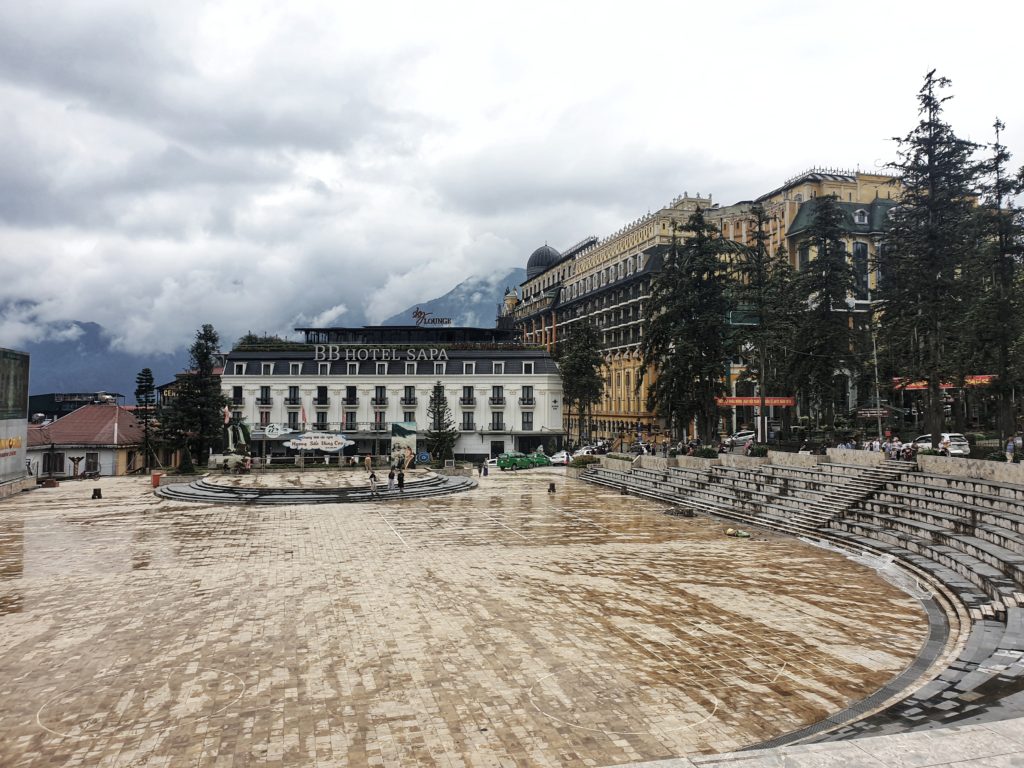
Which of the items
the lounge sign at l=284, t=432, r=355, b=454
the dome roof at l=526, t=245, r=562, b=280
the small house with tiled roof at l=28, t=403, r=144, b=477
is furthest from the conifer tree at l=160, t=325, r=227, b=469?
the dome roof at l=526, t=245, r=562, b=280

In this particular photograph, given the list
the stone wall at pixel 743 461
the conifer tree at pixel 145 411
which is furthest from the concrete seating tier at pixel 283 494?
the stone wall at pixel 743 461

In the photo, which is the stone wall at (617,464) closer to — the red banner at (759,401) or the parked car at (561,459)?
the red banner at (759,401)

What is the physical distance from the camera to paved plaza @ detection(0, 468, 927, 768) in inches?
338

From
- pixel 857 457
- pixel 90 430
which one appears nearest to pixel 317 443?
pixel 90 430

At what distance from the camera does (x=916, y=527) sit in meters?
20.5

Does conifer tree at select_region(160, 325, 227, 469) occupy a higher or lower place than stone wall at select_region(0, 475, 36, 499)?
higher

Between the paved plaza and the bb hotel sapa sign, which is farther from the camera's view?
the bb hotel sapa sign

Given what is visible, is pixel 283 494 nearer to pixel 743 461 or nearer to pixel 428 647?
pixel 743 461

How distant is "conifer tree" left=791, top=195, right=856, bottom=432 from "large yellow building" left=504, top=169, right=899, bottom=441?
1.59 meters

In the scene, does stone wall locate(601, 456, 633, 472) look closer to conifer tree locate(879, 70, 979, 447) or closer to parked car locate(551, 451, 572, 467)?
parked car locate(551, 451, 572, 467)

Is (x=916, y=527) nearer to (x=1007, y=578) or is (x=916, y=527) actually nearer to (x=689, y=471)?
(x=1007, y=578)

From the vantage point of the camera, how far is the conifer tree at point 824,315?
38312 mm

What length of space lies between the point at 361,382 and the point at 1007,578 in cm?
5807

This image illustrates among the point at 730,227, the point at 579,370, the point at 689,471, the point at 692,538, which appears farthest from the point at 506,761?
the point at 730,227
